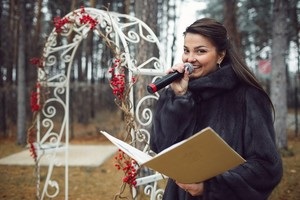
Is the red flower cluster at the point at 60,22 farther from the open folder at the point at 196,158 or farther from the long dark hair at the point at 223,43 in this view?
the open folder at the point at 196,158

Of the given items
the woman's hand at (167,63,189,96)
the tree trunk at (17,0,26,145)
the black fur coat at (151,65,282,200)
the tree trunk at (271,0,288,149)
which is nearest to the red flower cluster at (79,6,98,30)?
the black fur coat at (151,65,282,200)

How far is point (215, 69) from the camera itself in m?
1.92

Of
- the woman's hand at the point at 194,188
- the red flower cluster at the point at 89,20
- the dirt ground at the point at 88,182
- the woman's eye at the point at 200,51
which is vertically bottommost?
the dirt ground at the point at 88,182

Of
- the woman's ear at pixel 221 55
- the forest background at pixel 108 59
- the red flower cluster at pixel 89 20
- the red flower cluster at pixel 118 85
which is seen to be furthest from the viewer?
the forest background at pixel 108 59

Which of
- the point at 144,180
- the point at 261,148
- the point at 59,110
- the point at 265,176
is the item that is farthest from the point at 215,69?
the point at 59,110

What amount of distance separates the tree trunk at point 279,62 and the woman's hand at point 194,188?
6459mm

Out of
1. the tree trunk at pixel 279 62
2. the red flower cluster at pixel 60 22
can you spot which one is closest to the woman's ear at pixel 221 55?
the red flower cluster at pixel 60 22

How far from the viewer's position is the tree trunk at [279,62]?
741 cm

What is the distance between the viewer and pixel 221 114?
6.16ft

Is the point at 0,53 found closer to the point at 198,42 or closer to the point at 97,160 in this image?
the point at 97,160

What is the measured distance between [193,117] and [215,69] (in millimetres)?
310

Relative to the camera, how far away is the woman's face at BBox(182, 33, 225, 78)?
183 centimetres

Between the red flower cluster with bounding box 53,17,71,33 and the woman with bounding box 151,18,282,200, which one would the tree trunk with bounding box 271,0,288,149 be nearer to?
→ the red flower cluster with bounding box 53,17,71,33

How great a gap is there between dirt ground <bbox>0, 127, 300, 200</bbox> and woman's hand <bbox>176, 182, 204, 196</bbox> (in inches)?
130
